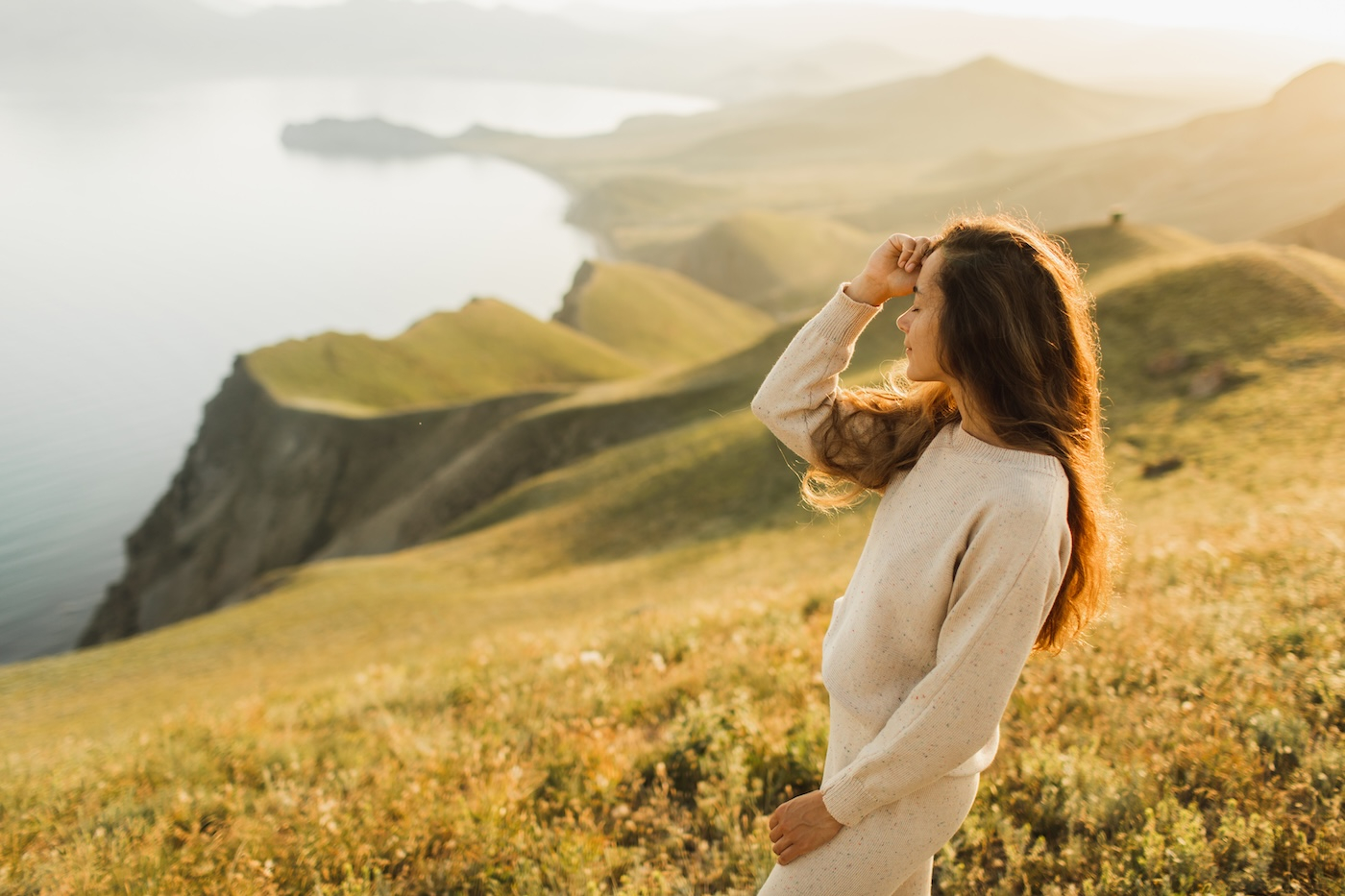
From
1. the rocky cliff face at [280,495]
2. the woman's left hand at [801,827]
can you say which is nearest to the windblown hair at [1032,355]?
the woman's left hand at [801,827]

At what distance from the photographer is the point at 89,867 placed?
4.80 m

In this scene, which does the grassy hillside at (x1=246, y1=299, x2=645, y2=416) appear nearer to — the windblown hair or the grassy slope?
the grassy slope

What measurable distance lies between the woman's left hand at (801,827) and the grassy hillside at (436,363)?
2987 inches

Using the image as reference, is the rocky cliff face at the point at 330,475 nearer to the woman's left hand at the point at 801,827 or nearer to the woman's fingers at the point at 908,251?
the woman's fingers at the point at 908,251

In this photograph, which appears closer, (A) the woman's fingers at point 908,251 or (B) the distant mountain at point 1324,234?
(A) the woman's fingers at point 908,251

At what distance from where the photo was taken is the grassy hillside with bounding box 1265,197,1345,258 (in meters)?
70.5

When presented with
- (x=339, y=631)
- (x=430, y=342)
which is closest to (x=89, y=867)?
(x=339, y=631)

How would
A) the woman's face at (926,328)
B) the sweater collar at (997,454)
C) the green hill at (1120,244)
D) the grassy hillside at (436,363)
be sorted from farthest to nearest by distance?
the grassy hillside at (436,363) → the green hill at (1120,244) → the woman's face at (926,328) → the sweater collar at (997,454)

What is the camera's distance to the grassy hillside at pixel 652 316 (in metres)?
112

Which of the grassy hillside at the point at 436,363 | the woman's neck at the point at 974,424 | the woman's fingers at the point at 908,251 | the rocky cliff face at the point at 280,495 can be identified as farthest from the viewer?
the grassy hillside at the point at 436,363

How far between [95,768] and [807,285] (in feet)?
596

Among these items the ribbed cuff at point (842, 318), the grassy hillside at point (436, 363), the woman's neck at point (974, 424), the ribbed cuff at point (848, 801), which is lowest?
the grassy hillside at point (436, 363)

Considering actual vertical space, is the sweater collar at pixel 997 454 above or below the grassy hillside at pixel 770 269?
above

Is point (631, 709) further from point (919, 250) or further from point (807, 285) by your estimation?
point (807, 285)
